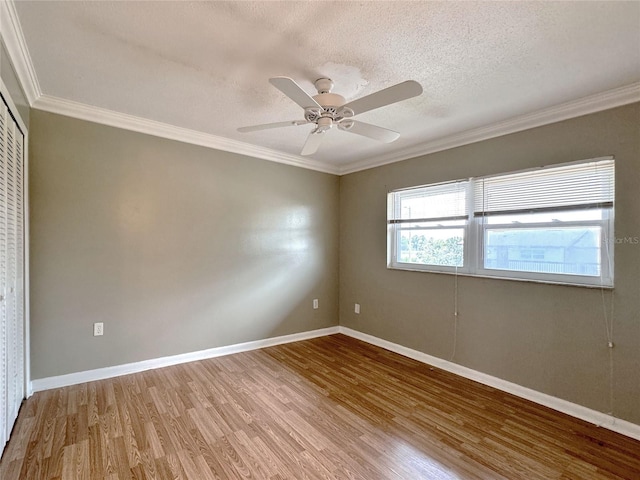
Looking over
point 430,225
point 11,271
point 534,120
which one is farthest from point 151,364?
point 534,120

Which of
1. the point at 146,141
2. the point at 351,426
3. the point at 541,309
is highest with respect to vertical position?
the point at 146,141

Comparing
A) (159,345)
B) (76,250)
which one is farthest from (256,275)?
(76,250)

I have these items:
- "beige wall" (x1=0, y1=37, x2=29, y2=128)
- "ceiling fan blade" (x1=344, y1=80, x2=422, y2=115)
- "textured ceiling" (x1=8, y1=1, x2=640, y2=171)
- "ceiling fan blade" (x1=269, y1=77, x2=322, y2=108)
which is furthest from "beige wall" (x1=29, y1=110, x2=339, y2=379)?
"ceiling fan blade" (x1=344, y1=80, x2=422, y2=115)

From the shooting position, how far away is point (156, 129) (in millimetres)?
3006

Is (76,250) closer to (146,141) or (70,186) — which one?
(70,186)

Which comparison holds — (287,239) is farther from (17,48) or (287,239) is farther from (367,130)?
(17,48)

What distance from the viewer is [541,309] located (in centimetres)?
254

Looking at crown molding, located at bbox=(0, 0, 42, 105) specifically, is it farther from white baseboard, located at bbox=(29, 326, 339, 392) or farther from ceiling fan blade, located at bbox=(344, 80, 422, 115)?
white baseboard, located at bbox=(29, 326, 339, 392)

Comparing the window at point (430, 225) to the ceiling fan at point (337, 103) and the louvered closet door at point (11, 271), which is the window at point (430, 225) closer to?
the ceiling fan at point (337, 103)

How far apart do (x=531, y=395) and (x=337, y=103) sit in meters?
2.83

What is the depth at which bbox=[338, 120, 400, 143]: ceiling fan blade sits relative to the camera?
2.14 m

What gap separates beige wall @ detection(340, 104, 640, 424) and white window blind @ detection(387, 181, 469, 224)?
105mm

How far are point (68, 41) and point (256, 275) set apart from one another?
263 cm

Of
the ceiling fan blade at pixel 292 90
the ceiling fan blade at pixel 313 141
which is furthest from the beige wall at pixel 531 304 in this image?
the ceiling fan blade at pixel 292 90
